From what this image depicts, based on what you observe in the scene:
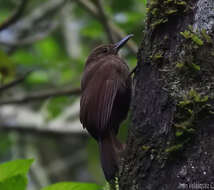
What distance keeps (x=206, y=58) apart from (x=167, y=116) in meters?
0.32

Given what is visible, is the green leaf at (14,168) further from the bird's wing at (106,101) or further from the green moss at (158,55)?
the bird's wing at (106,101)

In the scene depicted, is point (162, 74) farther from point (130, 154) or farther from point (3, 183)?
point (3, 183)

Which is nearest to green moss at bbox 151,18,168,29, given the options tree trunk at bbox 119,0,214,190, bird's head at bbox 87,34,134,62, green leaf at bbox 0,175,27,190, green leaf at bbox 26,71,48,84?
tree trunk at bbox 119,0,214,190

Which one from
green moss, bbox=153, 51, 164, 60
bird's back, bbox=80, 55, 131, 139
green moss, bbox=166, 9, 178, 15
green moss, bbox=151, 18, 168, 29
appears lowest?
bird's back, bbox=80, 55, 131, 139

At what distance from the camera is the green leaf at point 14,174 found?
2055 mm

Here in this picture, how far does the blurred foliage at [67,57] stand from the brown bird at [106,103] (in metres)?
0.37

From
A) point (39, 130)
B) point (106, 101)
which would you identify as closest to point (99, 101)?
point (106, 101)

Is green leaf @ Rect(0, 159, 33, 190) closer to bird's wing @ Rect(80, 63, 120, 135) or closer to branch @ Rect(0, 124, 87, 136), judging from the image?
bird's wing @ Rect(80, 63, 120, 135)

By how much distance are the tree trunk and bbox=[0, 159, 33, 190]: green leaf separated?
0.45m

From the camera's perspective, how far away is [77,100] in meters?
6.36

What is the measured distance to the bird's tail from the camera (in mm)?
2696

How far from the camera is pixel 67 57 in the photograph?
6172 mm

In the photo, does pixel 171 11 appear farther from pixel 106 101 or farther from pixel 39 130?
pixel 39 130

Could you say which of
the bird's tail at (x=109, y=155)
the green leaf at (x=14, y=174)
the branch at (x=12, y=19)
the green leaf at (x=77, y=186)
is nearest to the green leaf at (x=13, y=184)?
the green leaf at (x=14, y=174)
